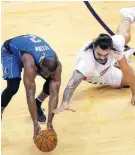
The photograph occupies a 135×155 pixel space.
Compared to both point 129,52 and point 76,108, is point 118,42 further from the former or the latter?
point 129,52

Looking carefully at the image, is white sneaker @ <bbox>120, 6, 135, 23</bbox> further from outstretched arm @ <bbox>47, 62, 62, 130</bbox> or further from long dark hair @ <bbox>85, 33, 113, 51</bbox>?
outstretched arm @ <bbox>47, 62, 62, 130</bbox>

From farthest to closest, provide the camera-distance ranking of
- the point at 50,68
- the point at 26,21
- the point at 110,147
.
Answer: the point at 26,21 < the point at 110,147 < the point at 50,68

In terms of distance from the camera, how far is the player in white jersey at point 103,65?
2826 mm

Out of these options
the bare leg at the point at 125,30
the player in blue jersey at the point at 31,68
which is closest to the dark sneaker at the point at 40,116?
the player in blue jersey at the point at 31,68

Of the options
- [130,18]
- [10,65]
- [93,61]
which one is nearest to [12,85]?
[10,65]

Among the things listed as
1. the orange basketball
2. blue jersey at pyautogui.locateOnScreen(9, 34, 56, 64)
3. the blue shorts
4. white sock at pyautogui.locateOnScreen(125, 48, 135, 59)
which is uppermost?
blue jersey at pyautogui.locateOnScreen(9, 34, 56, 64)

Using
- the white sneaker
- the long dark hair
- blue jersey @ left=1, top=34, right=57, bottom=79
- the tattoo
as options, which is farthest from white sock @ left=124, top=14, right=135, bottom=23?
blue jersey @ left=1, top=34, right=57, bottom=79

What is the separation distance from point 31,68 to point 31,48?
18cm

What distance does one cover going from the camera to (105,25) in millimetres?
4293

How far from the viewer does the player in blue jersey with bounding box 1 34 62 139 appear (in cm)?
266

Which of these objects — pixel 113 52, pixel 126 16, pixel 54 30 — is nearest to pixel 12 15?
pixel 54 30

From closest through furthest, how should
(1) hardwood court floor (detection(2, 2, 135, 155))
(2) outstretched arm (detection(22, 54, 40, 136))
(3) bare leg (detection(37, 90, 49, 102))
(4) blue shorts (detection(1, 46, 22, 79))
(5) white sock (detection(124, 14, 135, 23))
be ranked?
(2) outstretched arm (detection(22, 54, 40, 136)) → (4) blue shorts (detection(1, 46, 22, 79)) → (1) hardwood court floor (detection(2, 2, 135, 155)) → (3) bare leg (detection(37, 90, 49, 102)) → (5) white sock (detection(124, 14, 135, 23))

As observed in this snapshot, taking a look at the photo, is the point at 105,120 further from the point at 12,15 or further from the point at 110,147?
the point at 12,15

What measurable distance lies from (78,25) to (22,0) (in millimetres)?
885
